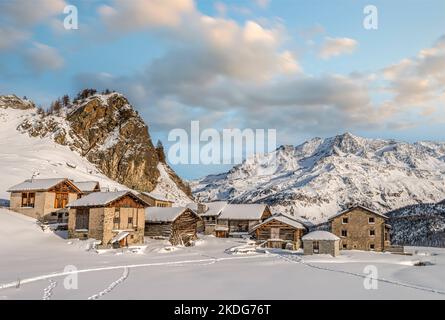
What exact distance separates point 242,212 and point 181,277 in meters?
54.6

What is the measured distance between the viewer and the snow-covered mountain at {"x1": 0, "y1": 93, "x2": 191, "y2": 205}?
131 metres

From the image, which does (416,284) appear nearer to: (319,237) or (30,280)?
(319,237)

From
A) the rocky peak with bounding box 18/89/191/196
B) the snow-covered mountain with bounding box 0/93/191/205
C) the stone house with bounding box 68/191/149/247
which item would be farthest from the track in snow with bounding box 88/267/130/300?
the rocky peak with bounding box 18/89/191/196

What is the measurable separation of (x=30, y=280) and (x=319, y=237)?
3541 cm

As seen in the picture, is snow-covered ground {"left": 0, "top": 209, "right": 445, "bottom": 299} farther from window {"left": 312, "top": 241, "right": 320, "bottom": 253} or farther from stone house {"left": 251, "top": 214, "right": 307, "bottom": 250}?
stone house {"left": 251, "top": 214, "right": 307, "bottom": 250}

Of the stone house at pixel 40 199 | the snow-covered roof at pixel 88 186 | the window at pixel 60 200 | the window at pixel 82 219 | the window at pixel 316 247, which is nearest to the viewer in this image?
the window at pixel 316 247

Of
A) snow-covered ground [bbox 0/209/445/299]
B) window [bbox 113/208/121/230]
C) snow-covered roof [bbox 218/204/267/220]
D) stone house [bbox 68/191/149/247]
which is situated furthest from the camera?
snow-covered roof [bbox 218/204/267/220]

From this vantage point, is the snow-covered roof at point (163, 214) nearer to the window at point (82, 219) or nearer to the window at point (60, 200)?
the window at point (82, 219)

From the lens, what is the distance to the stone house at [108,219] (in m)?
55.8

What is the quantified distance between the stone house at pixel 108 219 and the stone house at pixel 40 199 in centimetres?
937

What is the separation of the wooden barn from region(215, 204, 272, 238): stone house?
1591 centimetres

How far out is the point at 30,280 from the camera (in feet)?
92.8

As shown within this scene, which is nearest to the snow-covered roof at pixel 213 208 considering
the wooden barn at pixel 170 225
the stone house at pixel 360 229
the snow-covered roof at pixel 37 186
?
the wooden barn at pixel 170 225

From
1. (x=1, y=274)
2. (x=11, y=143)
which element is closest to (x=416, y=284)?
(x=1, y=274)
